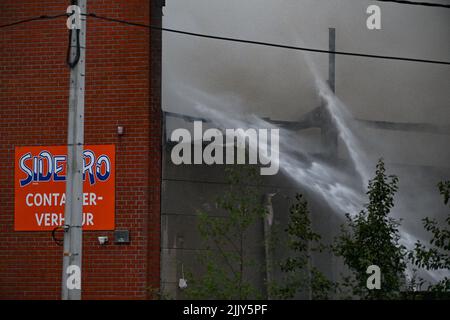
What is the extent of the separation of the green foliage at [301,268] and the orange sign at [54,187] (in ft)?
14.1

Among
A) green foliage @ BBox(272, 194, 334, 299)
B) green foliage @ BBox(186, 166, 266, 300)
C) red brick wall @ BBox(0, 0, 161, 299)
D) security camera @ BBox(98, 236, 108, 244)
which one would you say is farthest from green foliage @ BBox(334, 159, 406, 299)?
security camera @ BBox(98, 236, 108, 244)

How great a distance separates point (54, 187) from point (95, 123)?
1.49 meters

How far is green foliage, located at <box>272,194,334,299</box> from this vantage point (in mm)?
16797

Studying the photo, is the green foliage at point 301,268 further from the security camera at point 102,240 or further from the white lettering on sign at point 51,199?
the white lettering on sign at point 51,199

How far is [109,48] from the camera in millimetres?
21062

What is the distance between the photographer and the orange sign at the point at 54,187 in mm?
20906

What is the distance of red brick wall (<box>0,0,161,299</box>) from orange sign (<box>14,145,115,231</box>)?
146 mm

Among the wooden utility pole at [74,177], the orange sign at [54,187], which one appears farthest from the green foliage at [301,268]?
the orange sign at [54,187]

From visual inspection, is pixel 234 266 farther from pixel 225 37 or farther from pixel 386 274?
pixel 225 37

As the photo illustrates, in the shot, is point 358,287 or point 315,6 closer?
point 358,287

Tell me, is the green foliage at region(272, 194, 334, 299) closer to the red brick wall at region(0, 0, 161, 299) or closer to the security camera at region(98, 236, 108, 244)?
the red brick wall at region(0, 0, 161, 299)

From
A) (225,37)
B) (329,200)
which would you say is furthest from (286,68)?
(329,200)

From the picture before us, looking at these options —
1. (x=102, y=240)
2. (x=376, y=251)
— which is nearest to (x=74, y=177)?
(x=376, y=251)
